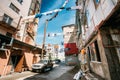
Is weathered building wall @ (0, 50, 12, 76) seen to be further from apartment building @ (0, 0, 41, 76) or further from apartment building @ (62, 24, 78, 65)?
apartment building @ (62, 24, 78, 65)

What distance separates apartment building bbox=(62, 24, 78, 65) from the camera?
2756 centimetres

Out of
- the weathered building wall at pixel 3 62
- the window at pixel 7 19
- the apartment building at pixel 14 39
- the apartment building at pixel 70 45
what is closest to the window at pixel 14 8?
the apartment building at pixel 14 39

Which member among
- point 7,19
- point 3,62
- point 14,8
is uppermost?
point 14,8

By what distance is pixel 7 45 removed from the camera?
11172 mm

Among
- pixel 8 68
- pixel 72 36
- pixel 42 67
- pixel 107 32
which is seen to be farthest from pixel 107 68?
pixel 72 36

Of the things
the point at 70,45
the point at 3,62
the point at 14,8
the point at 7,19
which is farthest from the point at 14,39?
the point at 70,45

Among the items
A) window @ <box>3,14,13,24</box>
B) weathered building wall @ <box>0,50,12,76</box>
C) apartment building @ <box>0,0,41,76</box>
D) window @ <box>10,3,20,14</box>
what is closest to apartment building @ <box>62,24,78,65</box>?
apartment building @ <box>0,0,41,76</box>

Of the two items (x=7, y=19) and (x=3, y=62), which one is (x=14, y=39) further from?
(x=7, y=19)

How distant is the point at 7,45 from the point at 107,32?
37.1ft

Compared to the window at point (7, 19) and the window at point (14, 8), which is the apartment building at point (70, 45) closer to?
the window at point (14, 8)

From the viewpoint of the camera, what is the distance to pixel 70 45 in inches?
1179

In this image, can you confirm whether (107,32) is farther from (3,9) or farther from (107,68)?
(3,9)

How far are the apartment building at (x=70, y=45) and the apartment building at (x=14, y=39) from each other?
11421 millimetres

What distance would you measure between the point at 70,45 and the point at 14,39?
20.5 meters
